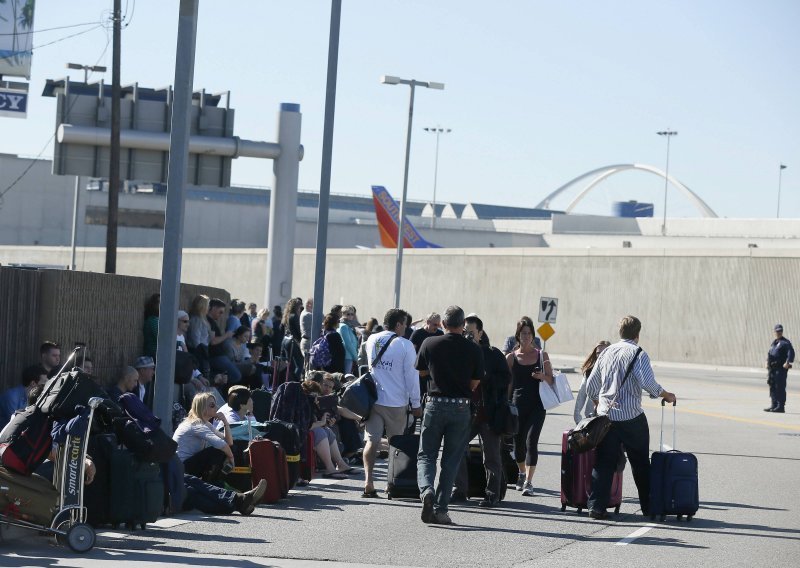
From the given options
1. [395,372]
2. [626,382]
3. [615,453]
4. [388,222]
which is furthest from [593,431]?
[388,222]

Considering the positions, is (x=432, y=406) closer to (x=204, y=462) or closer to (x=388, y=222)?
(x=204, y=462)

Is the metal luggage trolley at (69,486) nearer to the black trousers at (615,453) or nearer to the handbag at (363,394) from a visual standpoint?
the handbag at (363,394)

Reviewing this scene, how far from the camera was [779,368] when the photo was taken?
87.6ft

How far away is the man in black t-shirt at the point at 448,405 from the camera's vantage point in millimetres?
11195

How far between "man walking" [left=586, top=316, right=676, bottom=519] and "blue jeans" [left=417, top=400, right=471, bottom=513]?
137 cm

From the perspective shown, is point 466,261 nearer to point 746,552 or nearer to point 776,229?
point 776,229

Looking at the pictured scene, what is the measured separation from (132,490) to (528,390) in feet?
16.1

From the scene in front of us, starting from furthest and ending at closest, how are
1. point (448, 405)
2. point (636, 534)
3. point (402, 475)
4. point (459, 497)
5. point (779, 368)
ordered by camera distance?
point (779, 368)
point (459, 497)
point (402, 475)
point (448, 405)
point (636, 534)

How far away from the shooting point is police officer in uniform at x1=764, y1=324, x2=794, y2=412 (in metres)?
26.6

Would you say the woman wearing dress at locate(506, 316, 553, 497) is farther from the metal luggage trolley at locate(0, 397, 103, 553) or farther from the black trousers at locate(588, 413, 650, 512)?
the metal luggage trolley at locate(0, 397, 103, 553)

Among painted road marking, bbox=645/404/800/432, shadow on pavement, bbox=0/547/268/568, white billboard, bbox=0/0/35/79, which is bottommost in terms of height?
shadow on pavement, bbox=0/547/268/568

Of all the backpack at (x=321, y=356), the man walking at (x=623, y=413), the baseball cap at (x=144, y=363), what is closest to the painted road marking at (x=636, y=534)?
the man walking at (x=623, y=413)

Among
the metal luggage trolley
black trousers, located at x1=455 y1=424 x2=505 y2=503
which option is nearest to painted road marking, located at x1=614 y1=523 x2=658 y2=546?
black trousers, located at x1=455 y1=424 x2=505 y2=503

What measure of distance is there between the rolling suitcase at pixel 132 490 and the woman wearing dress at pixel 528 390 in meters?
4.62
